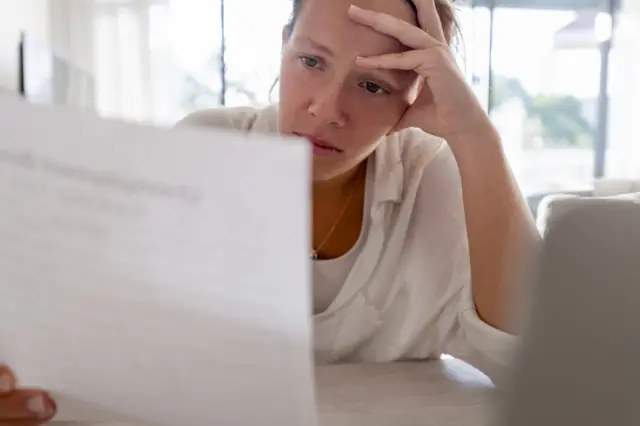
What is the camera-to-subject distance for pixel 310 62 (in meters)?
0.73

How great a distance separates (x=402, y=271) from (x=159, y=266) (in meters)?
0.54

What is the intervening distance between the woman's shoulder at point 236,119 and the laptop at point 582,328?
664 millimetres

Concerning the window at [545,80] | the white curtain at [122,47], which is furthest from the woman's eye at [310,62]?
the window at [545,80]

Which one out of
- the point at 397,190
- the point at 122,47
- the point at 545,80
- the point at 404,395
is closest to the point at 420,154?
the point at 397,190

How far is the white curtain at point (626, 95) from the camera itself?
426 cm

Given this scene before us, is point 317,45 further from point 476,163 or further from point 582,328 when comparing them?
point 582,328

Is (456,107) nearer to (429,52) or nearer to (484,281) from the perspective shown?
(429,52)

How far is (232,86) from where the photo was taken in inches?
158

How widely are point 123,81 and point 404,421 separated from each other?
11.9 ft

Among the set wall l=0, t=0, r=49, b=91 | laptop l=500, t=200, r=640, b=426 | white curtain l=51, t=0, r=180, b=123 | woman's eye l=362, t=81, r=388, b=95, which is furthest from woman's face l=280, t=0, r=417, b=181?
white curtain l=51, t=0, r=180, b=123

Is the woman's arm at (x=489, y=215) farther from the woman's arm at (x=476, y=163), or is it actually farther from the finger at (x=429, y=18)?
the finger at (x=429, y=18)

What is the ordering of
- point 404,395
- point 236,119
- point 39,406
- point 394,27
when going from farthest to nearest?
point 236,119 < point 394,27 < point 404,395 < point 39,406

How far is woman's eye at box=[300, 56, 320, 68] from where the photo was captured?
728 millimetres

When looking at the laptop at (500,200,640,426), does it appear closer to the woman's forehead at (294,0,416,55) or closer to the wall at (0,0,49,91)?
the woman's forehead at (294,0,416,55)
